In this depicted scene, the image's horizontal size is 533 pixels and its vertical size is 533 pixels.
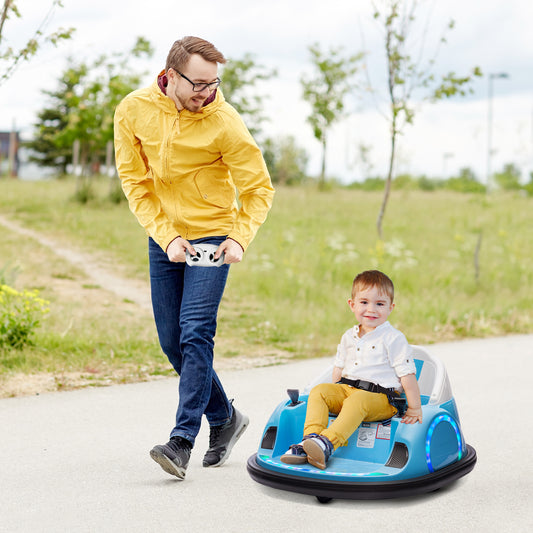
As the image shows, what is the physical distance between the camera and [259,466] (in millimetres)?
3727

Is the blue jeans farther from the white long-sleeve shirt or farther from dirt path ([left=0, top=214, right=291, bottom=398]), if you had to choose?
dirt path ([left=0, top=214, right=291, bottom=398])

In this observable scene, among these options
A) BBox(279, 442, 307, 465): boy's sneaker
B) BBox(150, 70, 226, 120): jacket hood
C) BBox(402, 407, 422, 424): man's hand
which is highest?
BBox(150, 70, 226, 120): jacket hood

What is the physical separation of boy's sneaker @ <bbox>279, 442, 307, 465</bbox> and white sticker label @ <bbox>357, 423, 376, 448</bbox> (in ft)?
1.01

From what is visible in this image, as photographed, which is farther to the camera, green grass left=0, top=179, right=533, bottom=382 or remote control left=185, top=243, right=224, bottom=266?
green grass left=0, top=179, right=533, bottom=382

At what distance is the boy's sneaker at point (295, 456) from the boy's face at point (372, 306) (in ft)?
2.23

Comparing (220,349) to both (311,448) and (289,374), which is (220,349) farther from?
(311,448)

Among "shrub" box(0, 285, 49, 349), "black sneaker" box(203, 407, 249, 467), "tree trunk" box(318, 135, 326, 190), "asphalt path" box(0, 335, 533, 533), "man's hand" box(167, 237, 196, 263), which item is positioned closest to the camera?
"asphalt path" box(0, 335, 533, 533)

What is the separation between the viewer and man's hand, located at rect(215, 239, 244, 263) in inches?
151

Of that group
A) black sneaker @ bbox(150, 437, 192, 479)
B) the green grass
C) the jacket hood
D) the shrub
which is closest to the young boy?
black sneaker @ bbox(150, 437, 192, 479)

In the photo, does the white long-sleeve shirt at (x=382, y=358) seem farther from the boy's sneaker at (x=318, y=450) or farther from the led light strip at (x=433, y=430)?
the boy's sneaker at (x=318, y=450)

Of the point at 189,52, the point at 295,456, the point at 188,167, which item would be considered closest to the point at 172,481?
the point at 295,456

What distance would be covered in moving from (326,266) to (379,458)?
889 centimetres

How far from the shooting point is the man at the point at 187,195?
3.79m

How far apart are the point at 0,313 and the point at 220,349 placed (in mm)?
2114
